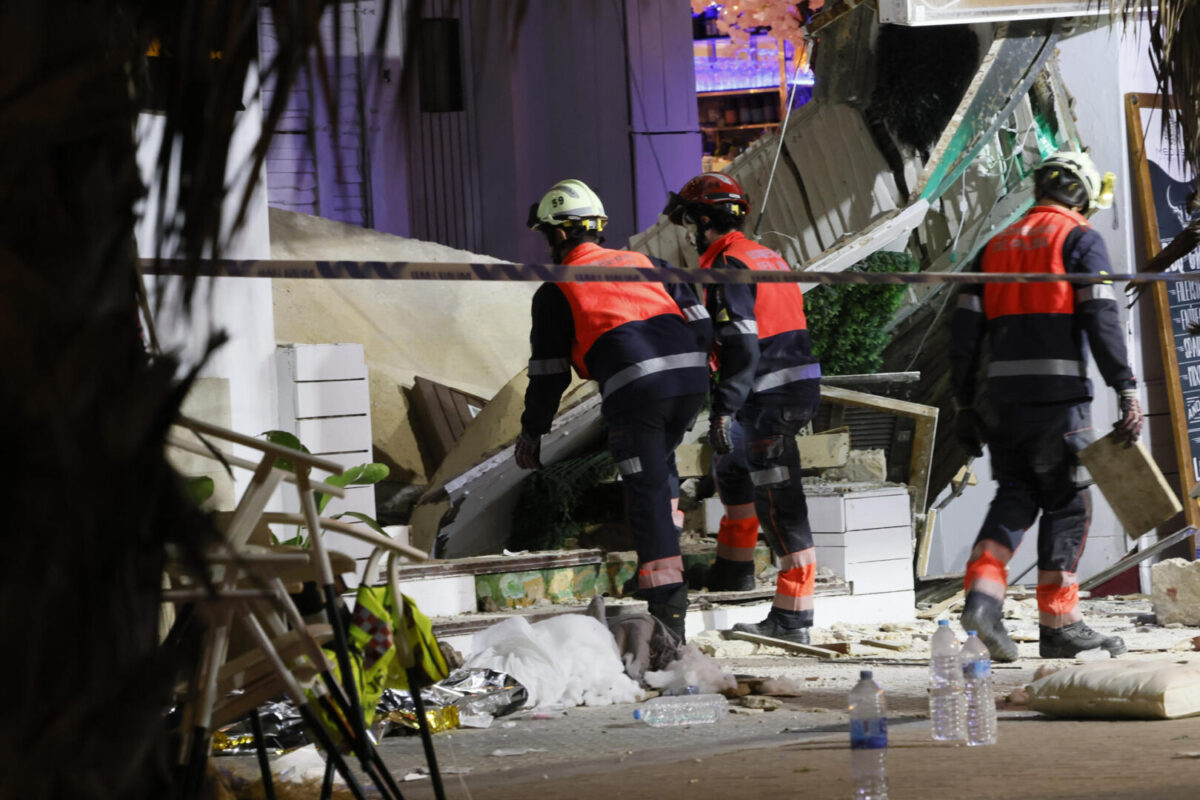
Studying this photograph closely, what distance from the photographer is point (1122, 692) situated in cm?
459

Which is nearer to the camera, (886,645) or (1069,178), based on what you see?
(1069,178)

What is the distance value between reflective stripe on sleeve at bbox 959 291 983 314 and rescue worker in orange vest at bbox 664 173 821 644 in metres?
1.00

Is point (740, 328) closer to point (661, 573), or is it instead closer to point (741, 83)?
point (661, 573)

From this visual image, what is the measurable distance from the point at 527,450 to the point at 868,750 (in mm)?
3329

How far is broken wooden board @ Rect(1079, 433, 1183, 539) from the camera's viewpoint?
235 inches

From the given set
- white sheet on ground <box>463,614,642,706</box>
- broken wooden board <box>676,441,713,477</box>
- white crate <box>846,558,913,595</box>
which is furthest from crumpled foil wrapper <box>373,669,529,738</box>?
broken wooden board <box>676,441,713,477</box>

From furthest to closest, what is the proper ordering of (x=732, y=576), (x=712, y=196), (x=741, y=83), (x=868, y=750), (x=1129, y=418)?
1. (x=741, y=83)
2. (x=732, y=576)
3. (x=712, y=196)
4. (x=1129, y=418)
5. (x=868, y=750)

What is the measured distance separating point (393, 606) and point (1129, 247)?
30.9 ft

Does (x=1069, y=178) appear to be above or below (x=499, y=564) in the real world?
above

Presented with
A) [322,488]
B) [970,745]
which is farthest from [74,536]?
[970,745]

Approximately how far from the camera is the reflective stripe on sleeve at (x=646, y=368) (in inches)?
249

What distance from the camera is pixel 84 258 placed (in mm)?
1065

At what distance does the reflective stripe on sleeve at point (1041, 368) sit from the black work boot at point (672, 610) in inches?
66.2

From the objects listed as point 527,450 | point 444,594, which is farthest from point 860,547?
point 444,594
